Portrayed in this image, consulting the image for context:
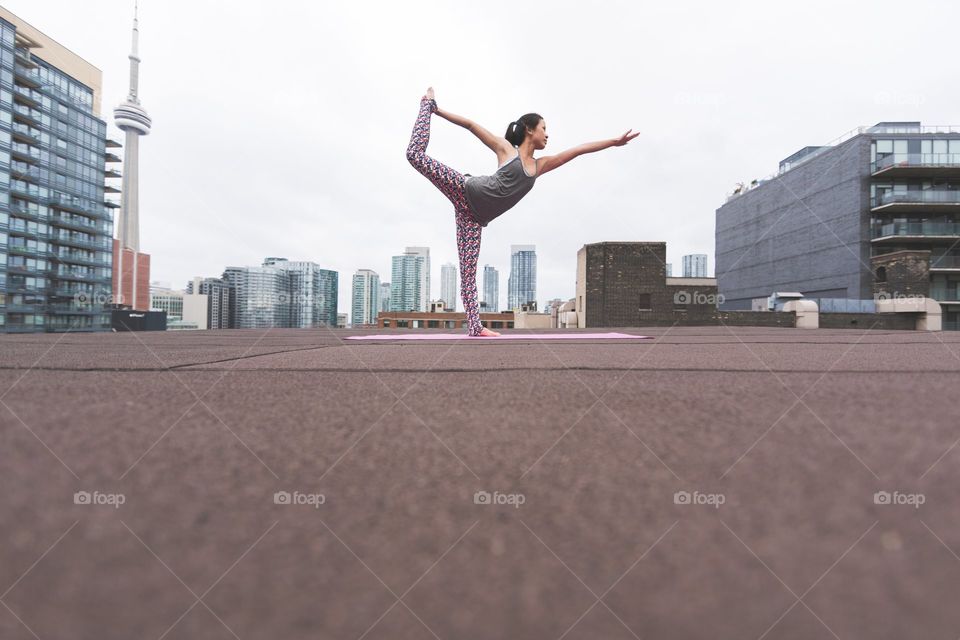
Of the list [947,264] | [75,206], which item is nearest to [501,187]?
[947,264]

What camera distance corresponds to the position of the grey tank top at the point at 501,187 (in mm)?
3717

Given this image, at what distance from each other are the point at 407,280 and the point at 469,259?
64.9 metres

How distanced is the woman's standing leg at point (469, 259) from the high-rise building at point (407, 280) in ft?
202

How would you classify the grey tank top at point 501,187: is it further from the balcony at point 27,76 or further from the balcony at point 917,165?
the balcony at point 27,76

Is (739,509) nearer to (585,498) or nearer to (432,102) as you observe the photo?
(585,498)

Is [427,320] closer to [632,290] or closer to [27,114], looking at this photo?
[632,290]

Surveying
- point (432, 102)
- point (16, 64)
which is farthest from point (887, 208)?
point (16, 64)

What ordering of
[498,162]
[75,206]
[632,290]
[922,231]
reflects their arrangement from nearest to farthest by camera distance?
1. [498,162]
2. [632,290]
3. [922,231]
4. [75,206]

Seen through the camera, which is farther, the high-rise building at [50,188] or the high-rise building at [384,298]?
the high-rise building at [384,298]

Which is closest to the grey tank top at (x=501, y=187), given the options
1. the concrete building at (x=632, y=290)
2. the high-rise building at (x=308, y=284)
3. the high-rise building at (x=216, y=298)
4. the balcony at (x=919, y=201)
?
the concrete building at (x=632, y=290)

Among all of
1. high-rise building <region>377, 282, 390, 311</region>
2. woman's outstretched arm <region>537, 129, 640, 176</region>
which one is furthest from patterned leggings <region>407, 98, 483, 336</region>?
high-rise building <region>377, 282, 390, 311</region>

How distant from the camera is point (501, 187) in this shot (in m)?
3.75

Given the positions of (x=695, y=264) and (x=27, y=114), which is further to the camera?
(x=695, y=264)

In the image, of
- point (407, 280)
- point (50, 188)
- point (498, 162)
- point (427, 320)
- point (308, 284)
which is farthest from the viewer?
point (407, 280)
